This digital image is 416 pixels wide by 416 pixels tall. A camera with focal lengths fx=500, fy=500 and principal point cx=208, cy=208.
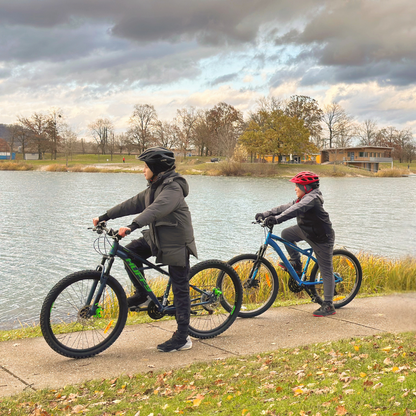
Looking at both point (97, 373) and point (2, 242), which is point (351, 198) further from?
point (97, 373)

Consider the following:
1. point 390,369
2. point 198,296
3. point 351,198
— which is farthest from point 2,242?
point 351,198

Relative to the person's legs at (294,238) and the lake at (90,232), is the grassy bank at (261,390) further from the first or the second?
the lake at (90,232)

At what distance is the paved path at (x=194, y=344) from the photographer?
4621 mm

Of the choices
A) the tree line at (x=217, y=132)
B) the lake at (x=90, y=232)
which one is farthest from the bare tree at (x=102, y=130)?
the lake at (x=90, y=232)

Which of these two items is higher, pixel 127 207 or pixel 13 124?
pixel 13 124

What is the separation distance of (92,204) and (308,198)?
1290 inches

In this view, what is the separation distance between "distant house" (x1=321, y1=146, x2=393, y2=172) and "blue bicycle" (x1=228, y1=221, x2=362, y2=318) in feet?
334

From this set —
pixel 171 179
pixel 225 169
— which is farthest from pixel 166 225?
pixel 225 169

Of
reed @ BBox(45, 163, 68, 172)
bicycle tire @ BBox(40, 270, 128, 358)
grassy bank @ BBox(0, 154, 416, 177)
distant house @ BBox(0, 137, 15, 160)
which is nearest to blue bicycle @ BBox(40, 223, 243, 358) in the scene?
bicycle tire @ BBox(40, 270, 128, 358)

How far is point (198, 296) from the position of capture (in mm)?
5867

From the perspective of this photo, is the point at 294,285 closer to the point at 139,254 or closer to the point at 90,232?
the point at 139,254

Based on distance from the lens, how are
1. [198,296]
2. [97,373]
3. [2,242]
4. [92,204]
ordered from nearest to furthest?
[97,373] → [198,296] → [2,242] → [92,204]

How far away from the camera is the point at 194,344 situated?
5602mm

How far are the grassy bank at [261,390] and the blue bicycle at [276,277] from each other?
166 centimetres
